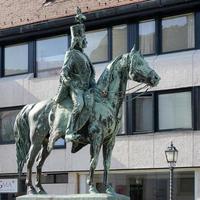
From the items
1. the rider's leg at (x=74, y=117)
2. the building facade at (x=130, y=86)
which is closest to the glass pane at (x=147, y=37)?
the building facade at (x=130, y=86)

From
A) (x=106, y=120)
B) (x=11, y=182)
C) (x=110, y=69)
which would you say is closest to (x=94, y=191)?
(x=106, y=120)

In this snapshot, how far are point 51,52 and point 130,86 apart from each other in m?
5.13

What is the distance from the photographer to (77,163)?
107 ft

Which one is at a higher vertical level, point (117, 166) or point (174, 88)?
point (174, 88)

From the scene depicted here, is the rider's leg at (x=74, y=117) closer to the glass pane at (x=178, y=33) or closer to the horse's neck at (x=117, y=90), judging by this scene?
the horse's neck at (x=117, y=90)

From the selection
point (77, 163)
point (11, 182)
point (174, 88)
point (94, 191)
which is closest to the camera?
point (94, 191)

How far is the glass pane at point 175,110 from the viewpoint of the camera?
2992 centimetres

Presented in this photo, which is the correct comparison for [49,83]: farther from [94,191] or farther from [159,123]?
[94,191]

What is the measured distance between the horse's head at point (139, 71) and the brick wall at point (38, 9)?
17.6 meters

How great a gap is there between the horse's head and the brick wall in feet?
57.7

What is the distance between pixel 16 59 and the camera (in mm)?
36094

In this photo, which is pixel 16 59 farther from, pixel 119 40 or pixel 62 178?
pixel 62 178

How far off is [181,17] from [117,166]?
6.48 meters

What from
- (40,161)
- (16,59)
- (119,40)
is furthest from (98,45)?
(40,161)
